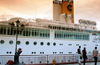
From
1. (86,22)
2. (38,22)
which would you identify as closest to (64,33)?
(38,22)

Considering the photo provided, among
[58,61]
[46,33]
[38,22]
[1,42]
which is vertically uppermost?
[38,22]

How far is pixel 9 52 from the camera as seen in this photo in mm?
13297

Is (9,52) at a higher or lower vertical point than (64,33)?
lower

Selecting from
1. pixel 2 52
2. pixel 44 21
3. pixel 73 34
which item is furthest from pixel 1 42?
pixel 73 34

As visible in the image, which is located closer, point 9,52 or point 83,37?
point 9,52

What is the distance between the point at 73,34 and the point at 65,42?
264 centimetres

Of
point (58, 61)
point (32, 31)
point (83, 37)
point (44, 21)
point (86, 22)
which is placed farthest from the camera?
point (86, 22)

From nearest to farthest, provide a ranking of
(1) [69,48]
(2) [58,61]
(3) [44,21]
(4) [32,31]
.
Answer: (2) [58,61] → (4) [32,31] → (1) [69,48] → (3) [44,21]

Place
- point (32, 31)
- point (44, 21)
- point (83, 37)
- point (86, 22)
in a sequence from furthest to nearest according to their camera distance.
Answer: point (86, 22), point (83, 37), point (44, 21), point (32, 31)

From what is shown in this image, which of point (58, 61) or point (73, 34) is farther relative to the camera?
point (73, 34)

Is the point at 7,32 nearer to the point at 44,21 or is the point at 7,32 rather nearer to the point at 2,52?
the point at 2,52

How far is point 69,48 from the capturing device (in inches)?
650

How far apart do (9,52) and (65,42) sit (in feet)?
27.2

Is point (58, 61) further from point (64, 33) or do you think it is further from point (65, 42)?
point (64, 33)
